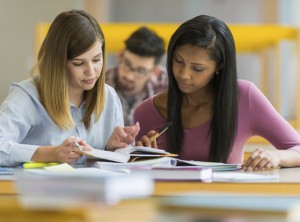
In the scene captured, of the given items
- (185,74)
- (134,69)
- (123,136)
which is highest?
(185,74)

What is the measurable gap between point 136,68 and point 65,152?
81.9 inches

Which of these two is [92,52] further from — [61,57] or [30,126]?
[30,126]

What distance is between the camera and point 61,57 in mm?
1850

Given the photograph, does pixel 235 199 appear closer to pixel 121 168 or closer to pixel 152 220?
pixel 152 220

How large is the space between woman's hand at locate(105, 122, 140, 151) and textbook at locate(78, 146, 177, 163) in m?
0.11

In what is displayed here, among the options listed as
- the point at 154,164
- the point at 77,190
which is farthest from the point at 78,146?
the point at 77,190

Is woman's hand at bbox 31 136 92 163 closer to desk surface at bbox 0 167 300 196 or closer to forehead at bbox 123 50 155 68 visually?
desk surface at bbox 0 167 300 196

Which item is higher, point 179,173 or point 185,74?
point 185,74

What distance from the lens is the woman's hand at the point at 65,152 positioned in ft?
5.21

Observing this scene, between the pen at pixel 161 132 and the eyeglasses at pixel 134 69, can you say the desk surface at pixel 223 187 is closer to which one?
the pen at pixel 161 132

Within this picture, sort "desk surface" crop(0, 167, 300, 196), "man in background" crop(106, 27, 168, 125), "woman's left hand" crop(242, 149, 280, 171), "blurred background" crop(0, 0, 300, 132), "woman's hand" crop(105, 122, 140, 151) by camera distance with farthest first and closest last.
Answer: "blurred background" crop(0, 0, 300, 132) → "man in background" crop(106, 27, 168, 125) → "woman's hand" crop(105, 122, 140, 151) → "woman's left hand" crop(242, 149, 280, 171) → "desk surface" crop(0, 167, 300, 196)

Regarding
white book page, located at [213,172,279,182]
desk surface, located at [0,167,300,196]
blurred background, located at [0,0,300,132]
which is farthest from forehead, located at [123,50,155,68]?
desk surface, located at [0,167,300,196]

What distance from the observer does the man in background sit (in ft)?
11.8

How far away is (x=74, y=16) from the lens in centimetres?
188
